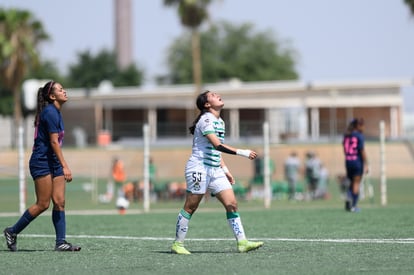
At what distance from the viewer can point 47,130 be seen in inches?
458

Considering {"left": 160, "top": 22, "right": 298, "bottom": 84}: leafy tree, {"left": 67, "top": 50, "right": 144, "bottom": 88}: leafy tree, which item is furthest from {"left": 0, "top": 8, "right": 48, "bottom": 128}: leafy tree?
{"left": 160, "top": 22, "right": 298, "bottom": 84}: leafy tree

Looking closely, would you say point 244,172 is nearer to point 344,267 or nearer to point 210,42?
point 344,267

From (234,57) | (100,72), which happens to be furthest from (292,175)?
(234,57)

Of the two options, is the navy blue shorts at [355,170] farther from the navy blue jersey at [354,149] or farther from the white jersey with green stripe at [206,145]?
the white jersey with green stripe at [206,145]

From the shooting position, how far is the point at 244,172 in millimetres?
42938

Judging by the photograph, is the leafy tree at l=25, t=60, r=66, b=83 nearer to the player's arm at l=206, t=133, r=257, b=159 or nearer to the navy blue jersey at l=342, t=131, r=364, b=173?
the navy blue jersey at l=342, t=131, r=364, b=173

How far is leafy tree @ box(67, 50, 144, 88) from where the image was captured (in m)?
88.3

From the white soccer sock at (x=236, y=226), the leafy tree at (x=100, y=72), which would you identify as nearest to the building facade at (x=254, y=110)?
the leafy tree at (x=100, y=72)

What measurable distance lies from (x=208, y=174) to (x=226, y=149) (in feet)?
1.57

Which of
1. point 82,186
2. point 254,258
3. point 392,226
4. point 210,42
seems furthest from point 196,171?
point 210,42

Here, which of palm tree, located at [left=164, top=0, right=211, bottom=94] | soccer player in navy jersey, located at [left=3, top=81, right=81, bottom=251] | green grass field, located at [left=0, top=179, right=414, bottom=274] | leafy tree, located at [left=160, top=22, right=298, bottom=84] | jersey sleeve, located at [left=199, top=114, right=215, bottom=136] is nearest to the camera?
green grass field, located at [left=0, top=179, right=414, bottom=274]

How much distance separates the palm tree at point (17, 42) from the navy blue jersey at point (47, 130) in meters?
40.1

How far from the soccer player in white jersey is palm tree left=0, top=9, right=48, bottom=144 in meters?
40.8

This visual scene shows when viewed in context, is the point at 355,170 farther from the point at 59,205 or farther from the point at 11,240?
the point at 11,240
